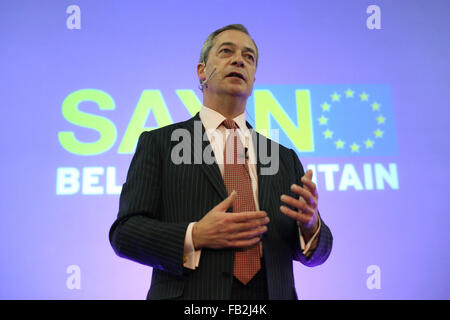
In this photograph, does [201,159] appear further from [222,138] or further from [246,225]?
[246,225]

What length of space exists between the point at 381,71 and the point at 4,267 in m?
2.96

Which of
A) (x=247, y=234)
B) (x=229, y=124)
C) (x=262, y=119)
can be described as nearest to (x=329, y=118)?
(x=262, y=119)

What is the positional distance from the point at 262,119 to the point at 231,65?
3.95 feet

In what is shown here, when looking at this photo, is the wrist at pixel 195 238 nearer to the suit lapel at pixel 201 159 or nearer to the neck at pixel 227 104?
the suit lapel at pixel 201 159

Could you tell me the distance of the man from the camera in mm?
1281

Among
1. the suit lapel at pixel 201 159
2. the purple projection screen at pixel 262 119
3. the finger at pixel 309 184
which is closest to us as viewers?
the finger at pixel 309 184

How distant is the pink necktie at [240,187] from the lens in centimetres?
136

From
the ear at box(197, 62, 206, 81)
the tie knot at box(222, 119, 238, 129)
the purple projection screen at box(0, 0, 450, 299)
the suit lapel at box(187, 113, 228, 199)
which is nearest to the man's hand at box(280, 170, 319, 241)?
the suit lapel at box(187, 113, 228, 199)

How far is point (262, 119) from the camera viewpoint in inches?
117

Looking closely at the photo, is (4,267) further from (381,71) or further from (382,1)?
(382,1)

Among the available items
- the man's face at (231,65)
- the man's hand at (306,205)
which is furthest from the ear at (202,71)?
the man's hand at (306,205)

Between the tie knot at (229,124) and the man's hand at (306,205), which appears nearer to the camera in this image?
the man's hand at (306,205)
